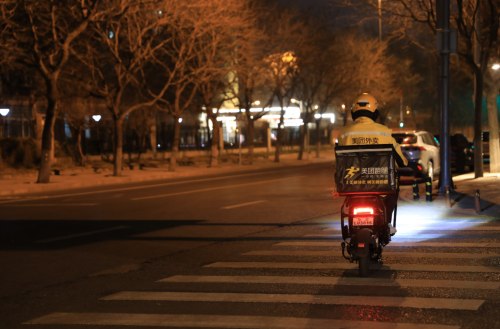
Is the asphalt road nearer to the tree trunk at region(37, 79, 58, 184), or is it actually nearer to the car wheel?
the car wheel

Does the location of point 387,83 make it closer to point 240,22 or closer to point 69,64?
point 240,22

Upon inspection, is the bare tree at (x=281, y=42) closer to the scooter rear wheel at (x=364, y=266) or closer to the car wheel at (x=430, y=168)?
the car wheel at (x=430, y=168)

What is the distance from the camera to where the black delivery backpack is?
21.4ft

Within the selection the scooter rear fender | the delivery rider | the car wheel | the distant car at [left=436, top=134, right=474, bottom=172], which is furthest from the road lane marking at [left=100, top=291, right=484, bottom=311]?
the distant car at [left=436, top=134, right=474, bottom=172]

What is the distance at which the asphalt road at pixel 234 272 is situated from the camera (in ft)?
17.6

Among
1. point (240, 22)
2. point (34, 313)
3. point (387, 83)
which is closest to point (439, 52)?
point (34, 313)

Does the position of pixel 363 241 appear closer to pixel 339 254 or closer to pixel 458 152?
pixel 339 254

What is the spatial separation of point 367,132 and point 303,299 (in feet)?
7.42

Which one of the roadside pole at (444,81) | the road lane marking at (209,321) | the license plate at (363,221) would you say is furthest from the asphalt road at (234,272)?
the roadside pole at (444,81)

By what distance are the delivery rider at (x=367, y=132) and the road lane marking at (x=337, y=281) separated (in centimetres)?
72

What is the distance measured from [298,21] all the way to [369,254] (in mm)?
32314

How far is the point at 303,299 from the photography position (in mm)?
5859

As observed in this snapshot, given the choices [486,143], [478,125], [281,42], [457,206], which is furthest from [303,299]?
[281,42]

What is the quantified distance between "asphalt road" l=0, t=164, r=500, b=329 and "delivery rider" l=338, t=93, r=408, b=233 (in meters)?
1.19
